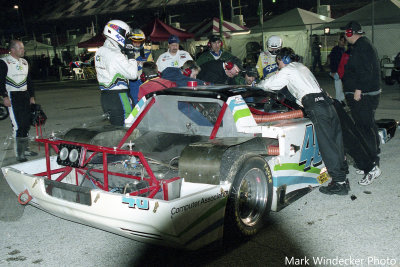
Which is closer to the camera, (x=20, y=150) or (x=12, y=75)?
(x=20, y=150)

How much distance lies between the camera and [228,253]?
136 inches

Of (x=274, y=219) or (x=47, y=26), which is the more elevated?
(x=47, y=26)

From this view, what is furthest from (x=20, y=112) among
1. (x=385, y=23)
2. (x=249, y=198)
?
(x=385, y=23)

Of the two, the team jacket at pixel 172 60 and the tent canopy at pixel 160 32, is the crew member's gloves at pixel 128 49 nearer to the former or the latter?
the team jacket at pixel 172 60

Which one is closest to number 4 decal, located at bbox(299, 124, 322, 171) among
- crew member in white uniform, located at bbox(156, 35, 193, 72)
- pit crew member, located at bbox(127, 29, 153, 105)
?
pit crew member, located at bbox(127, 29, 153, 105)

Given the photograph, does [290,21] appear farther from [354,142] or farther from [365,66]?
[354,142]

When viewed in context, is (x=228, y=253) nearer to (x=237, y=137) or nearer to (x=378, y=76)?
(x=237, y=137)

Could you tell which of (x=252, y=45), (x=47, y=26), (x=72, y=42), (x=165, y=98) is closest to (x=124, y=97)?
(x=165, y=98)

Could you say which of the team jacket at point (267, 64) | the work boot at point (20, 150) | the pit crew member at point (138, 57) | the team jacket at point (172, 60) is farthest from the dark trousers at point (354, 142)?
the team jacket at point (172, 60)

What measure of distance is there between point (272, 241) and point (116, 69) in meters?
3.06

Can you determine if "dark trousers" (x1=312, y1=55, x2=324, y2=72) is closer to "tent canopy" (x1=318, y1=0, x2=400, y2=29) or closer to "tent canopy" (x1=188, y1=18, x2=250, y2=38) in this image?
"tent canopy" (x1=318, y1=0, x2=400, y2=29)

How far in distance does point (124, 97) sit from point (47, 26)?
54.1 meters

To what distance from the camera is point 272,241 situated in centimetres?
367

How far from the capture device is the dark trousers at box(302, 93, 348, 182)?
15.2ft
